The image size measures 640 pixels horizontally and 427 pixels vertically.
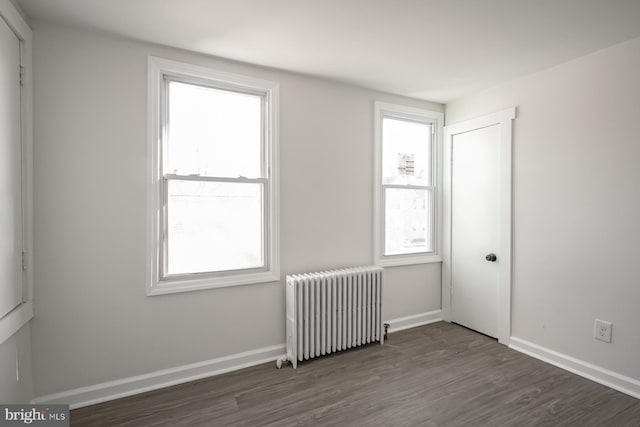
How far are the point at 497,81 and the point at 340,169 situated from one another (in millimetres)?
1750

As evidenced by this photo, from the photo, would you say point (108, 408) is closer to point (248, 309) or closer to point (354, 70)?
point (248, 309)

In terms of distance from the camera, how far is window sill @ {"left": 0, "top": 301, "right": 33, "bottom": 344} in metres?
1.63

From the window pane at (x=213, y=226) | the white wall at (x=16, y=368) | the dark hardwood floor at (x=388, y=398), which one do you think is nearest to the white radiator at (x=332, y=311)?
the dark hardwood floor at (x=388, y=398)

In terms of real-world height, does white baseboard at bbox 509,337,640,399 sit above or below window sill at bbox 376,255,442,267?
below

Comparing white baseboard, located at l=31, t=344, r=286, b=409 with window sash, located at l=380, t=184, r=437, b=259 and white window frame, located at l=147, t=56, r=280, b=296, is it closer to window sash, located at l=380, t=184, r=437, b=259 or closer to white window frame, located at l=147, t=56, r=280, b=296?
white window frame, located at l=147, t=56, r=280, b=296

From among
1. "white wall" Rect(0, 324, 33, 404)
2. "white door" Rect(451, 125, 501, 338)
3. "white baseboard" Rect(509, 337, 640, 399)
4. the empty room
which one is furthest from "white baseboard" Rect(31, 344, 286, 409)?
"white baseboard" Rect(509, 337, 640, 399)

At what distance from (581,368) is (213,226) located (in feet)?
10.5

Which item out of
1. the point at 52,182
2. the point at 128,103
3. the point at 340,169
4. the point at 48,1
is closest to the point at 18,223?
the point at 52,182

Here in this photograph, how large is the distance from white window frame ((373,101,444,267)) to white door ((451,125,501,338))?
17 centimetres

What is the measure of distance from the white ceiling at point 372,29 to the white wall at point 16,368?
200 cm

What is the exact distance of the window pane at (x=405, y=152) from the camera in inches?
136

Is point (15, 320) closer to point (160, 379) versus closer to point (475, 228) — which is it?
point (160, 379)

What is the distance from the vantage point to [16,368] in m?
1.83

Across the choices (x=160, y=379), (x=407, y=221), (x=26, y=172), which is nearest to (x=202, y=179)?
(x=26, y=172)
